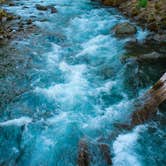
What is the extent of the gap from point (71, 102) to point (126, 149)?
1.75 meters

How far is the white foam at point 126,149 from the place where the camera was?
4.84m

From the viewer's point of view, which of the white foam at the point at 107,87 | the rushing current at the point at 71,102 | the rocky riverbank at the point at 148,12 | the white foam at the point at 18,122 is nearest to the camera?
the rushing current at the point at 71,102

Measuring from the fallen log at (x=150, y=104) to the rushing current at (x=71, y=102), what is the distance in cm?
18

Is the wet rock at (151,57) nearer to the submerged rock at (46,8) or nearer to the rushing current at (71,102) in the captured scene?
the rushing current at (71,102)

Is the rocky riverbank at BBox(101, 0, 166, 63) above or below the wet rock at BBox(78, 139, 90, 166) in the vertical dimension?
above

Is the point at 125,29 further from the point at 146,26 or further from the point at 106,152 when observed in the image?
the point at 106,152

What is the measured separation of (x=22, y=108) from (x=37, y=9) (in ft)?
24.3

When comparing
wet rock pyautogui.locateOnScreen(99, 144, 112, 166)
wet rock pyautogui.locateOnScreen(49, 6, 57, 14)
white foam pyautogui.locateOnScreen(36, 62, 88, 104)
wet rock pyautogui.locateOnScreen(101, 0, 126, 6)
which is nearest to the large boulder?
white foam pyautogui.locateOnScreen(36, 62, 88, 104)

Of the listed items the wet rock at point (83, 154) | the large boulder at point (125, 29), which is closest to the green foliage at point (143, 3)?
the large boulder at point (125, 29)

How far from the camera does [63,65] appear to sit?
7.93 m

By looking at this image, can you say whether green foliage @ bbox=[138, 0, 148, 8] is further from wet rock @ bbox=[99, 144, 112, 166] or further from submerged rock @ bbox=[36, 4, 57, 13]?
wet rock @ bbox=[99, 144, 112, 166]

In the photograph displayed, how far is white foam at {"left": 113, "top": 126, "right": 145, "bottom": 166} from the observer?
191 inches

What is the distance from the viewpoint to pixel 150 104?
5844 millimetres

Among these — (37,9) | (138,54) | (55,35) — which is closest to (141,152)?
(138,54)
